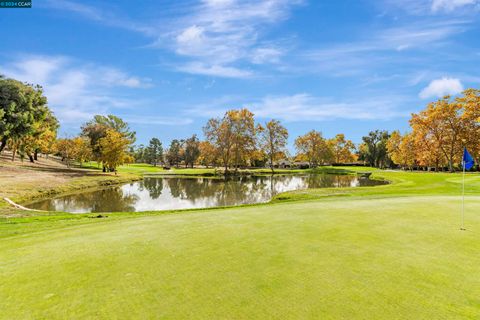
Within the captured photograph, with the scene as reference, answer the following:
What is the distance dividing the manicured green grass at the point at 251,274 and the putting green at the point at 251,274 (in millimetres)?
16

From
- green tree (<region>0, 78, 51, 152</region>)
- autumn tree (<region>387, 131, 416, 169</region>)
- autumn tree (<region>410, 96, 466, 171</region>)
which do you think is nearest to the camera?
green tree (<region>0, 78, 51, 152</region>)

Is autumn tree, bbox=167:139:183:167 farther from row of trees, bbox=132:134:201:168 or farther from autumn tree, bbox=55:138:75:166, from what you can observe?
autumn tree, bbox=55:138:75:166

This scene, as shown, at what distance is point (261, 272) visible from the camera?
4641 millimetres

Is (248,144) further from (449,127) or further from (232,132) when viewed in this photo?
(449,127)

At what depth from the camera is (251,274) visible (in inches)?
179

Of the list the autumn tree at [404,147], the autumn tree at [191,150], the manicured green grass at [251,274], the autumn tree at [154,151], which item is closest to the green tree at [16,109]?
the manicured green grass at [251,274]

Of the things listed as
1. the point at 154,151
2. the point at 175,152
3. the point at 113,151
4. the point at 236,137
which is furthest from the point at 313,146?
the point at 154,151

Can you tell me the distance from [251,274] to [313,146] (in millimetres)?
104078

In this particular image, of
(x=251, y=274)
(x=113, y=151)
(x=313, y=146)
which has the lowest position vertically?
(x=251, y=274)

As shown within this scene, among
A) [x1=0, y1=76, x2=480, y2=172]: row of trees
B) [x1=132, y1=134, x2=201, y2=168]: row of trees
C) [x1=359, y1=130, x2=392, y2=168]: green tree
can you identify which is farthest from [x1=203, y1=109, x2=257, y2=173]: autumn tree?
[x1=359, y1=130, x2=392, y2=168]: green tree

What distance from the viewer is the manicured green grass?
3602mm

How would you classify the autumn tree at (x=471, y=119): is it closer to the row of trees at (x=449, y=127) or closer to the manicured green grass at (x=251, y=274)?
the row of trees at (x=449, y=127)

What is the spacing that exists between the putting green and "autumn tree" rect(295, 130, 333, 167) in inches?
3905

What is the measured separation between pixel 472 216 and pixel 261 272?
323 inches
